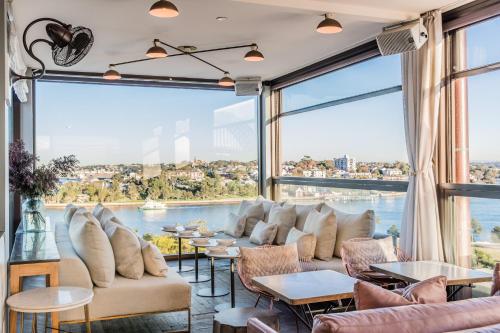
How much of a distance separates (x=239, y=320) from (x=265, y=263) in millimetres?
640

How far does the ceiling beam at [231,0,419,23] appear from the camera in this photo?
4562mm

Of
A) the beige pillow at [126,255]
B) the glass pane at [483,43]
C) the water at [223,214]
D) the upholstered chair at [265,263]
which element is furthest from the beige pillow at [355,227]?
the beige pillow at [126,255]

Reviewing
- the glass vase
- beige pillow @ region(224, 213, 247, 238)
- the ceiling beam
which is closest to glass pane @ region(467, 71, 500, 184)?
the ceiling beam

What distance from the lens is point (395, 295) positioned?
7.04 feet

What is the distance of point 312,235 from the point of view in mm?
5273

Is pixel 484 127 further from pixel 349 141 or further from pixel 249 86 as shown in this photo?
pixel 249 86

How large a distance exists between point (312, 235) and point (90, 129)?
421 cm

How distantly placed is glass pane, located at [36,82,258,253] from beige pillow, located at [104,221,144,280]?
11.5 feet

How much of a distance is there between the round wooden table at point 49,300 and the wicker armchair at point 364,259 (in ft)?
7.15

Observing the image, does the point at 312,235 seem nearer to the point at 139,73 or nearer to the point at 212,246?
the point at 212,246

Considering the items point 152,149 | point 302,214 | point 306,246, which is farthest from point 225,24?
point 152,149

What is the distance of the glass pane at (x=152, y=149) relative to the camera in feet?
24.7

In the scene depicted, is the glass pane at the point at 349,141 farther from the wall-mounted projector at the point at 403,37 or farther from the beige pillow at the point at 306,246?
the beige pillow at the point at 306,246

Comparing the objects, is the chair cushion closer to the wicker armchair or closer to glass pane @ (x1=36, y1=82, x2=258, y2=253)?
the wicker armchair
